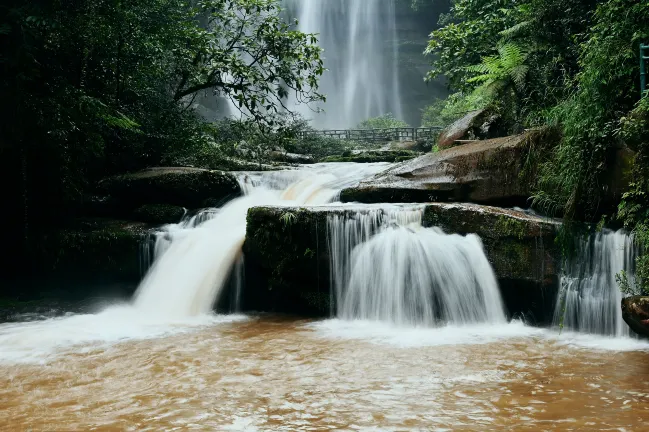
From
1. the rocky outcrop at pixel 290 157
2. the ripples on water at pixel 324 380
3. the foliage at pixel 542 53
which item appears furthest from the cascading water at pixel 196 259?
the rocky outcrop at pixel 290 157

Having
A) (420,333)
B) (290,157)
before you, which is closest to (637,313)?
(420,333)

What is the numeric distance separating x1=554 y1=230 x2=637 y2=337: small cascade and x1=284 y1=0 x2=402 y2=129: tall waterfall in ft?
146

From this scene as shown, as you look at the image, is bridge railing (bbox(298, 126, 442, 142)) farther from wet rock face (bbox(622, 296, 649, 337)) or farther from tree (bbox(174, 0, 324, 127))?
wet rock face (bbox(622, 296, 649, 337))

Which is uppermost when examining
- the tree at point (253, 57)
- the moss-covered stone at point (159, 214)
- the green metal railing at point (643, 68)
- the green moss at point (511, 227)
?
the tree at point (253, 57)

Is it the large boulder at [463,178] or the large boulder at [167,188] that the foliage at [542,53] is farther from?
the large boulder at [167,188]

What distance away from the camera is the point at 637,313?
6109 millimetres

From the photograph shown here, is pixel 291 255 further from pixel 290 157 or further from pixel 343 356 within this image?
pixel 290 157

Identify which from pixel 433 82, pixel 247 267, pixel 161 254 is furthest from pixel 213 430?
pixel 433 82

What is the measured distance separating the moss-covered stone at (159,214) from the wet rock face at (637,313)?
7.86 meters

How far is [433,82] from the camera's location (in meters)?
51.0

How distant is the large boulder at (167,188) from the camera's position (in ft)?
37.9

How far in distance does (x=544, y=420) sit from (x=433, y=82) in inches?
1943

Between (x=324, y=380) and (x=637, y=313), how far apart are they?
3.43 metres

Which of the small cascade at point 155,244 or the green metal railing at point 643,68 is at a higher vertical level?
the green metal railing at point 643,68
